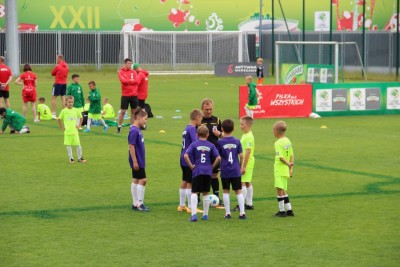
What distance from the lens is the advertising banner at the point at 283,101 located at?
32.6 meters

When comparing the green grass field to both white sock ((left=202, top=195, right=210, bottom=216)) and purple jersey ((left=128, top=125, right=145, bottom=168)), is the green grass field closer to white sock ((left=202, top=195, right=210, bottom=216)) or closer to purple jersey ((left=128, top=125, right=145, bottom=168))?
white sock ((left=202, top=195, right=210, bottom=216))

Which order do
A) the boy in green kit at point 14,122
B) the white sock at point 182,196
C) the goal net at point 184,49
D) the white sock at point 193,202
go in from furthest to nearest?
the goal net at point 184,49 < the boy in green kit at point 14,122 < the white sock at point 182,196 < the white sock at point 193,202

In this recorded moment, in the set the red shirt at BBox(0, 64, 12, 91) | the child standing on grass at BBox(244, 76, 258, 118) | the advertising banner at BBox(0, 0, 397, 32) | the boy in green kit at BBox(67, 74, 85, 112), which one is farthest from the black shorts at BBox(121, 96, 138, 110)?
the advertising banner at BBox(0, 0, 397, 32)

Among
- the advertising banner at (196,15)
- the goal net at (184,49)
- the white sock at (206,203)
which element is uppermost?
the advertising banner at (196,15)

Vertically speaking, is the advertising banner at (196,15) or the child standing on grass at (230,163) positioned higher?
the advertising banner at (196,15)

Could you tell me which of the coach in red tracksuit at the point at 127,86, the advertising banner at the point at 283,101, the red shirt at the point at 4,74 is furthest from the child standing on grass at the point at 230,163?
the advertising banner at the point at 283,101

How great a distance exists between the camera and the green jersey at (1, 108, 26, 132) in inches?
1052

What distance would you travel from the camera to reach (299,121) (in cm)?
3170

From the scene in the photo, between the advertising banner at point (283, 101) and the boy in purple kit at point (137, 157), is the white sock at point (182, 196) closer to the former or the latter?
the boy in purple kit at point (137, 157)

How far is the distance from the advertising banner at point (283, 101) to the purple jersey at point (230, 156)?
1842cm

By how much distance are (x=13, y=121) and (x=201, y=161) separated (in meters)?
14.2

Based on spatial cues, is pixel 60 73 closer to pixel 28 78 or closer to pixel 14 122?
pixel 28 78

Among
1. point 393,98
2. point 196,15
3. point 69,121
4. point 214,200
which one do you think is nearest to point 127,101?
point 69,121

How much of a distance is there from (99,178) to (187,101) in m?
21.3
